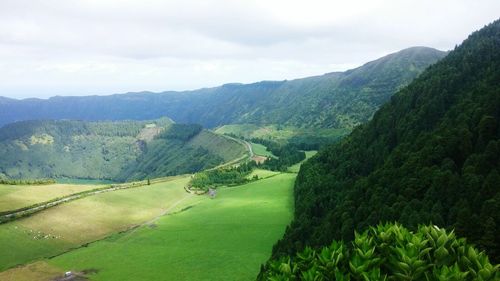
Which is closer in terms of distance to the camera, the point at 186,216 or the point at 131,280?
the point at 131,280

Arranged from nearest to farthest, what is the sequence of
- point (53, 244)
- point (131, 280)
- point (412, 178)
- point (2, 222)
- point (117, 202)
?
1. point (412, 178)
2. point (131, 280)
3. point (53, 244)
4. point (2, 222)
5. point (117, 202)

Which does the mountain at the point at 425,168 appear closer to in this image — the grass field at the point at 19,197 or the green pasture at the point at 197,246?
the green pasture at the point at 197,246

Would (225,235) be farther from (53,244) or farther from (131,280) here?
(53,244)

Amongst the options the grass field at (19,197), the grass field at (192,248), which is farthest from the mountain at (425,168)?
the grass field at (19,197)

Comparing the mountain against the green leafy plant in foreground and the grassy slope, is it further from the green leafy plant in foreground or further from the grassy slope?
the grassy slope

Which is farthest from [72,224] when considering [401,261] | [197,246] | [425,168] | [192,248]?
[401,261]

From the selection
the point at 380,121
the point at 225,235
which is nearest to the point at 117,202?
the point at 225,235

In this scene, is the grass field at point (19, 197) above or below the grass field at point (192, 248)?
above
